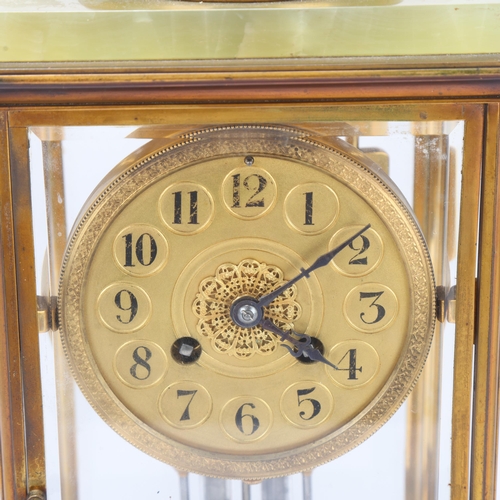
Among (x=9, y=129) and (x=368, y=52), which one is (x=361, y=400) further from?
(x=9, y=129)

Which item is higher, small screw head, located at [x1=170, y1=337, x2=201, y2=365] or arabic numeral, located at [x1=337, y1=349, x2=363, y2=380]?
small screw head, located at [x1=170, y1=337, x2=201, y2=365]

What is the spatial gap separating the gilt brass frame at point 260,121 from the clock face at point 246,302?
0.18 feet

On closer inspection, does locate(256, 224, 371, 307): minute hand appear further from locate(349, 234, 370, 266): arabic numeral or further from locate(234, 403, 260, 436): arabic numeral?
locate(234, 403, 260, 436): arabic numeral

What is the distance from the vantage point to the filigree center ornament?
978 mm

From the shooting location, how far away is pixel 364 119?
0.91 m

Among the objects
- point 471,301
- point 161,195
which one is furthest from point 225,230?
point 471,301

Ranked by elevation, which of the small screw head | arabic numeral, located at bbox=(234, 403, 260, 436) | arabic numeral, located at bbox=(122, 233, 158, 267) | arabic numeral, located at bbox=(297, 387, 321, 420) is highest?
arabic numeral, located at bbox=(122, 233, 158, 267)

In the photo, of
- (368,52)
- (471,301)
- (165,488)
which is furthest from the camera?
(165,488)

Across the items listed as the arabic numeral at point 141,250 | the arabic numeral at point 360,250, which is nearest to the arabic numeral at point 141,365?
the arabic numeral at point 141,250

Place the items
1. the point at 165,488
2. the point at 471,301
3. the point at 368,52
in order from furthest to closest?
the point at 165,488 < the point at 471,301 < the point at 368,52

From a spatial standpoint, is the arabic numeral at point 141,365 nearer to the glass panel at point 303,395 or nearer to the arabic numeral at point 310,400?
the glass panel at point 303,395

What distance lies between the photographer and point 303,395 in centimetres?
102

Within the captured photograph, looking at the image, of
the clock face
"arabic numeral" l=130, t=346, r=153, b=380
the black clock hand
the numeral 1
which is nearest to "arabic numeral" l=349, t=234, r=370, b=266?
the clock face

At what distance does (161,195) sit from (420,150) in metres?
0.40
